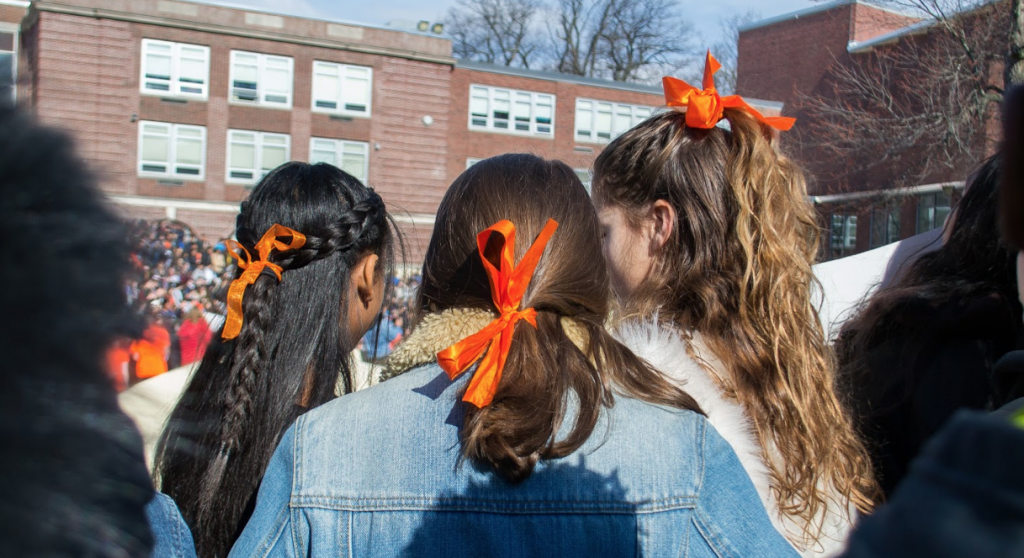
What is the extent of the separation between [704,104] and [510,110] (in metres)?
26.6

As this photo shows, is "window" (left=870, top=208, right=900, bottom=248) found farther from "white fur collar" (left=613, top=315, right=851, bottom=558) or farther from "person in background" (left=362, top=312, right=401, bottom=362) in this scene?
"white fur collar" (left=613, top=315, right=851, bottom=558)

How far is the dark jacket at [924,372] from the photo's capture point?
1.74 metres

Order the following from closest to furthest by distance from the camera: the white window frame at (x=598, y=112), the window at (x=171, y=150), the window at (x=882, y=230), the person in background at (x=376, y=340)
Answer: the person in background at (x=376, y=340), the window at (x=882, y=230), the window at (x=171, y=150), the white window frame at (x=598, y=112)

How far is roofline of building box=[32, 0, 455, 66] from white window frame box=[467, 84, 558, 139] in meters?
1.63

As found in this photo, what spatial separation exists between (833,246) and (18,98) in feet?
82.9

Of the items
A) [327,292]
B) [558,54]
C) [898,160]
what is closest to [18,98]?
[327,292]

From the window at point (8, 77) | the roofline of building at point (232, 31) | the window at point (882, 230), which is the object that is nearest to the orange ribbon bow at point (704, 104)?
the window at point (8, 77)

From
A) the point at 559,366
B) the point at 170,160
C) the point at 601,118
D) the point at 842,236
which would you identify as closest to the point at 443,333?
the point at 559,366

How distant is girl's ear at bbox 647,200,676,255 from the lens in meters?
1.84

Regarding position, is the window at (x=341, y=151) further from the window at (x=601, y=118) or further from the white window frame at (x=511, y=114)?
the window at (x=601, y=118)

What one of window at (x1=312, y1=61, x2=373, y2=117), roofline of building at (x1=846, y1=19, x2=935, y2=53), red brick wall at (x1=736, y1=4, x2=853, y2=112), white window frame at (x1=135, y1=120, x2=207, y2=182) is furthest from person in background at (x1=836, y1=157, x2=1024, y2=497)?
red brick wall at (x1=736, y1=4, x2=853, y2=112)

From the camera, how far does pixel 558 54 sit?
40281 millimetres

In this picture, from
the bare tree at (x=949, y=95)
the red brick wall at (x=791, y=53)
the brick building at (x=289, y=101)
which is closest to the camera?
the bare tree at (x=949, y=95)

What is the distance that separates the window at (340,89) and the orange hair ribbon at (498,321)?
25439 mm
